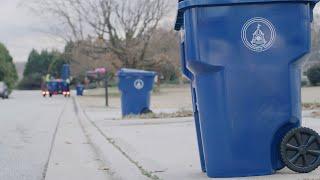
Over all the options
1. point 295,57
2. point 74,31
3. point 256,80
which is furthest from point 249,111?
point 74,31

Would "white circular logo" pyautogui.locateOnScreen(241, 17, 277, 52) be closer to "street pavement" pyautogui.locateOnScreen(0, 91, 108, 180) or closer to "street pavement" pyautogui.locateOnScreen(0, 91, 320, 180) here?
"street pavement" pyautogui.locateOnScreen(0, 91, 320, 180)

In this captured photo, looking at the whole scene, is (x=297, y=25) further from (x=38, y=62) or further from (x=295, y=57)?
(x=38, y=62)

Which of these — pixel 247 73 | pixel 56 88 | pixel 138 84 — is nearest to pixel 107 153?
pixel 247 73

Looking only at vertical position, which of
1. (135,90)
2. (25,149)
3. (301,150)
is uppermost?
(135,90)

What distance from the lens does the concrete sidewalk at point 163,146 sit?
717 centimetres

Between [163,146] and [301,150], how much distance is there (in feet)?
14.0

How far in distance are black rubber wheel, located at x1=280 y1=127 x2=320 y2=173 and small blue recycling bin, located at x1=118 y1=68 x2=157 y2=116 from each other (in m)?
13.6

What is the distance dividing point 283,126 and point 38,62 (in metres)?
125

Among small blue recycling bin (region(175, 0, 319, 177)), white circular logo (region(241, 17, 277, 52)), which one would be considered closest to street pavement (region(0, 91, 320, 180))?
small blue recycling bin (region(175, 0, 319, 177))

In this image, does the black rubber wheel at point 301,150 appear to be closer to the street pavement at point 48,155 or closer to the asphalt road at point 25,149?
the street pavement at point 48,155

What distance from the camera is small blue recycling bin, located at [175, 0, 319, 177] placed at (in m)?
6.15

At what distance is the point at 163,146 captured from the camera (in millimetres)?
10359

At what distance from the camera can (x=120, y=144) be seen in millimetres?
11133

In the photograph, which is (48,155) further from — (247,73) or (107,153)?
(247,73)
